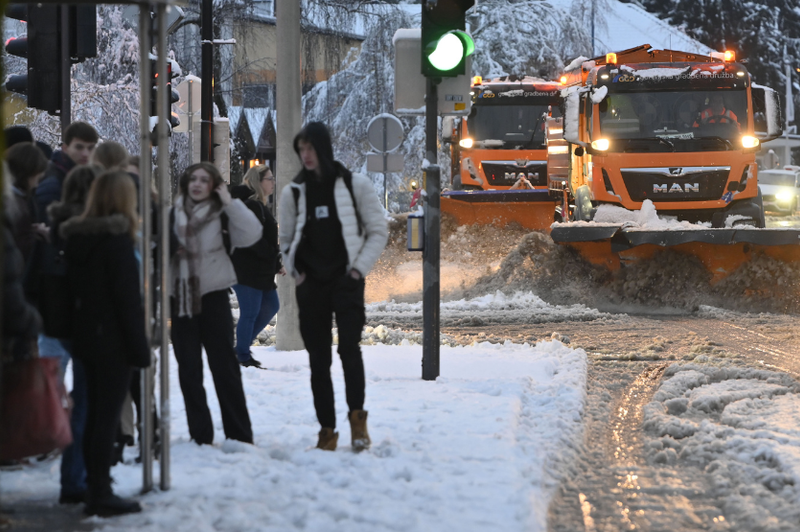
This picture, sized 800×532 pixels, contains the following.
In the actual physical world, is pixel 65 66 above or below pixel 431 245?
above

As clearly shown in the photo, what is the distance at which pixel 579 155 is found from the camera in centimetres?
1673

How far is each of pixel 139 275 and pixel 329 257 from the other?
128 cm

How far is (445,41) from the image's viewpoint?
778 centimetres

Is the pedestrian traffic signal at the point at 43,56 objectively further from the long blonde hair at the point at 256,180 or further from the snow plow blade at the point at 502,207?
the snow plow blade at the point at 502,207

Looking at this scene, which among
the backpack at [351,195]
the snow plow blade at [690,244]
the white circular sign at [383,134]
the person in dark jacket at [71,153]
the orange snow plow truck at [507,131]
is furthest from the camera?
the orange snow plow truck at [507,131]

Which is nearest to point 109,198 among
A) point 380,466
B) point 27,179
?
point 27,179

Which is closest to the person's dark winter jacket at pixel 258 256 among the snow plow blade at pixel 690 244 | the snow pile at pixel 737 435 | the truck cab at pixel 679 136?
the snow pile at pixel 737 435

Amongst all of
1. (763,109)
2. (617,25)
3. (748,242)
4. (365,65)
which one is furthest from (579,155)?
(617,25)

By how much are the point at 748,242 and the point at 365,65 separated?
71.1 feet

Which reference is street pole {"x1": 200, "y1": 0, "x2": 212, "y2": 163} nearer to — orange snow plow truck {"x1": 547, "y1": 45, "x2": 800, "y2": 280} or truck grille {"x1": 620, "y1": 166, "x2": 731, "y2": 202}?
orange snow plow truck {"x1": 547, "y1": 45, "x2": 800, "y2": 280}

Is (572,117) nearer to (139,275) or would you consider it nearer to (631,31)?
(139,275)

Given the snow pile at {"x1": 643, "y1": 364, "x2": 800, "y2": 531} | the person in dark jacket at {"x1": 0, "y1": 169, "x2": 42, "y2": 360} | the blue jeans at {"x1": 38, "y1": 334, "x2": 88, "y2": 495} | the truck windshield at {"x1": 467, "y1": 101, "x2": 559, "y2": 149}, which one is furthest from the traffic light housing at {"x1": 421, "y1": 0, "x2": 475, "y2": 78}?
the truck windshield at {"x1": 467, "y1": 101, "x2": 559, "y2": 149}

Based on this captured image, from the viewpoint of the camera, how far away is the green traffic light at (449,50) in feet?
25.5

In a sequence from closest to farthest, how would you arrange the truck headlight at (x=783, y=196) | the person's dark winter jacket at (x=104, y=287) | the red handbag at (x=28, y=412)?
the red handbag at (x=28, y=412) → the person's dark winter jacket at (x=104, y=287) → the truck headlight at (x=783, y=196)
